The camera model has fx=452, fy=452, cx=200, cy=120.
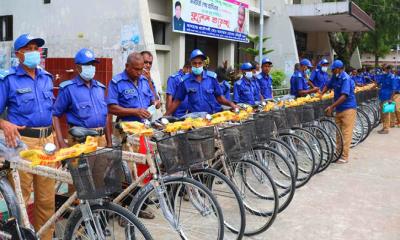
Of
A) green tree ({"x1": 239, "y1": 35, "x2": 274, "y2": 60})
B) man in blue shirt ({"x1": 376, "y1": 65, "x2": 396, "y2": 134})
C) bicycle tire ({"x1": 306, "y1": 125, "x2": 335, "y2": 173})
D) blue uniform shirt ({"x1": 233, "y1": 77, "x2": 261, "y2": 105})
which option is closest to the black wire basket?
bicycle tire ({"x1": 306, "y1": 125, "x2": 335, "y2": 173})

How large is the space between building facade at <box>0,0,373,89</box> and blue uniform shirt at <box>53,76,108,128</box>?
4.87 metres

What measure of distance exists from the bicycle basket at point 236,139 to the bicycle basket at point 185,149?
1.21 ft

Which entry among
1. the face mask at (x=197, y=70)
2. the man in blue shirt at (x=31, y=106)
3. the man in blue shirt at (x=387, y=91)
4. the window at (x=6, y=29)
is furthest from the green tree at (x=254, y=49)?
the man in blue shirt at (x=31, y=106)

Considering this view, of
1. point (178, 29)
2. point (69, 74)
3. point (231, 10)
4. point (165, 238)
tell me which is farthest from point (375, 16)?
point (165, 238)

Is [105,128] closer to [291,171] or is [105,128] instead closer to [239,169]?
Result: [239,169]

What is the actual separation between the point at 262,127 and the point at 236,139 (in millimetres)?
749

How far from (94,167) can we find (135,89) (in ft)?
6.55

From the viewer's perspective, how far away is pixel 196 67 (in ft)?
17.4

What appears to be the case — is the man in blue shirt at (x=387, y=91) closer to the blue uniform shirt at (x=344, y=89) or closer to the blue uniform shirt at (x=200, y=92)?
the blue uniform shirt at (x=344, y=89)

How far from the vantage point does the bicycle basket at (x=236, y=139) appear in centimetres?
425

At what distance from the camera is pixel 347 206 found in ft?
17.1

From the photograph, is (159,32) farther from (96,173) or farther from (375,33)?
(375,33)

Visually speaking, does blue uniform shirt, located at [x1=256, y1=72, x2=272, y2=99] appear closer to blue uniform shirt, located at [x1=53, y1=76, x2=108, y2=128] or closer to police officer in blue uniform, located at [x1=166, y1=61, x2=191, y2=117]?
police officer in blue uniform, located at [x1=166, y1=61, x2=191, y2=117]

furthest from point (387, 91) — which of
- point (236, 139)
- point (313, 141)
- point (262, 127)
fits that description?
point (236, 139)
